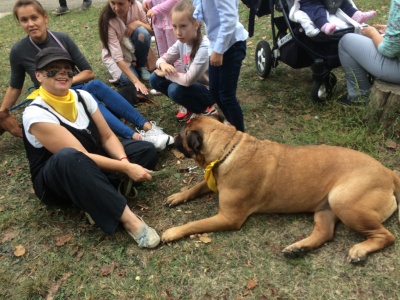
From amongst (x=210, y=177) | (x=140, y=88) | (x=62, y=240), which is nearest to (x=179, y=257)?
(x=210, y=177)

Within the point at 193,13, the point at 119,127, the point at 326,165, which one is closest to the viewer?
the point at 326,165

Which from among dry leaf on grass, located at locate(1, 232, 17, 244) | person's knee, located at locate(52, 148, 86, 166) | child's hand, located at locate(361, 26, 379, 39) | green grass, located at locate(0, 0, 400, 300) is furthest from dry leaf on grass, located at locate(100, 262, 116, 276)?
child's hand, located at locate(361, 26, 379, 39)

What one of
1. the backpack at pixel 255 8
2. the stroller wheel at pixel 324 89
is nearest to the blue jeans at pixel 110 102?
the backpack at pixel 255 8

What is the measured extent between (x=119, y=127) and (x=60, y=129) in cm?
121

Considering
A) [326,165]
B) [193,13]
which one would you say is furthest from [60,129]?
[326,165]

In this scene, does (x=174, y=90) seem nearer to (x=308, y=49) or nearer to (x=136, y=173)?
(x=136, y=173)

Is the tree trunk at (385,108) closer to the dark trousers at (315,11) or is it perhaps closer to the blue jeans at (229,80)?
the dark trousers at (315,11)

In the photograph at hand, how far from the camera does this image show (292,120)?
14.9ft

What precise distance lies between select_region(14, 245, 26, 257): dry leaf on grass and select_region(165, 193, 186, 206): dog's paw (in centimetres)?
133

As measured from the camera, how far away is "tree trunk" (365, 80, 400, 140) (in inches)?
150

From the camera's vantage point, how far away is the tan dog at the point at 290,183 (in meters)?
2.72

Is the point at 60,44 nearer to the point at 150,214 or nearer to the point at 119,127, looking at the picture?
the point at 119,127

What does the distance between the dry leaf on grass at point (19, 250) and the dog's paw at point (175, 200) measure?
1.33m

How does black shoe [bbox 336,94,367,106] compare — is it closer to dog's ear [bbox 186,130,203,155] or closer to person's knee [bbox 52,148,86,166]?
dog's ear [bbox 186,130,203,155]
